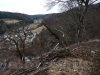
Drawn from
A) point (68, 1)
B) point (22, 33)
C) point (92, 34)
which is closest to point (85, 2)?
point (68, 1)

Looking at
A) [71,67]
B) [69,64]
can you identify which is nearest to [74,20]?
[69,64]

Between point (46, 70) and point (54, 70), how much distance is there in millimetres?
230

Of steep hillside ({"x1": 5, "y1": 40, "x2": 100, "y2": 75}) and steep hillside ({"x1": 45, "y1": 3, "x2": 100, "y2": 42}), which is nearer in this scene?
steep hillside ({"x1": 5, "y1": 40, "x2": 100, "y2": 75})

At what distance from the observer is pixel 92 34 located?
31.8 metres

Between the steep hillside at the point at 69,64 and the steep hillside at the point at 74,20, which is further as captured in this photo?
the steep hillside at the point at 74,20

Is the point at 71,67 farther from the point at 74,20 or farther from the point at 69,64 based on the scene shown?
the point at 74,20

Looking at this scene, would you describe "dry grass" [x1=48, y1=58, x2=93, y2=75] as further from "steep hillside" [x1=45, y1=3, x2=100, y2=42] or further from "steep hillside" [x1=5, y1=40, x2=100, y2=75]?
"steep hillside" [x1=45, y1=3, x2=100, y2=42]

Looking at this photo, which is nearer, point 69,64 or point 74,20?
point 69,64

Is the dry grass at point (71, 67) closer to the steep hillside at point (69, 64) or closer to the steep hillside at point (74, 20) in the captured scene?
the steep hillside at point (69, 64)

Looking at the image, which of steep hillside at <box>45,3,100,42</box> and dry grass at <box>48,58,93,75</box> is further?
steep hillside at <box>45,3,100,42</box>

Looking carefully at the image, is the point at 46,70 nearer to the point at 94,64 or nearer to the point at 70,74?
the point at 70,74

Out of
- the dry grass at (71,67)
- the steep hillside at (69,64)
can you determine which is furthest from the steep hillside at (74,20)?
the dry grass at (71,67)

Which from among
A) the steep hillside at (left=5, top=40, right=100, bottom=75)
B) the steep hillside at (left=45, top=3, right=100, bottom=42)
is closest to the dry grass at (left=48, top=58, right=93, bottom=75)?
the steep hillside at (left=5, top=40, right=100, bottom=75)

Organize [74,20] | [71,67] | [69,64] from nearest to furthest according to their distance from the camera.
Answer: [71,67], [69,64], [74,20]
